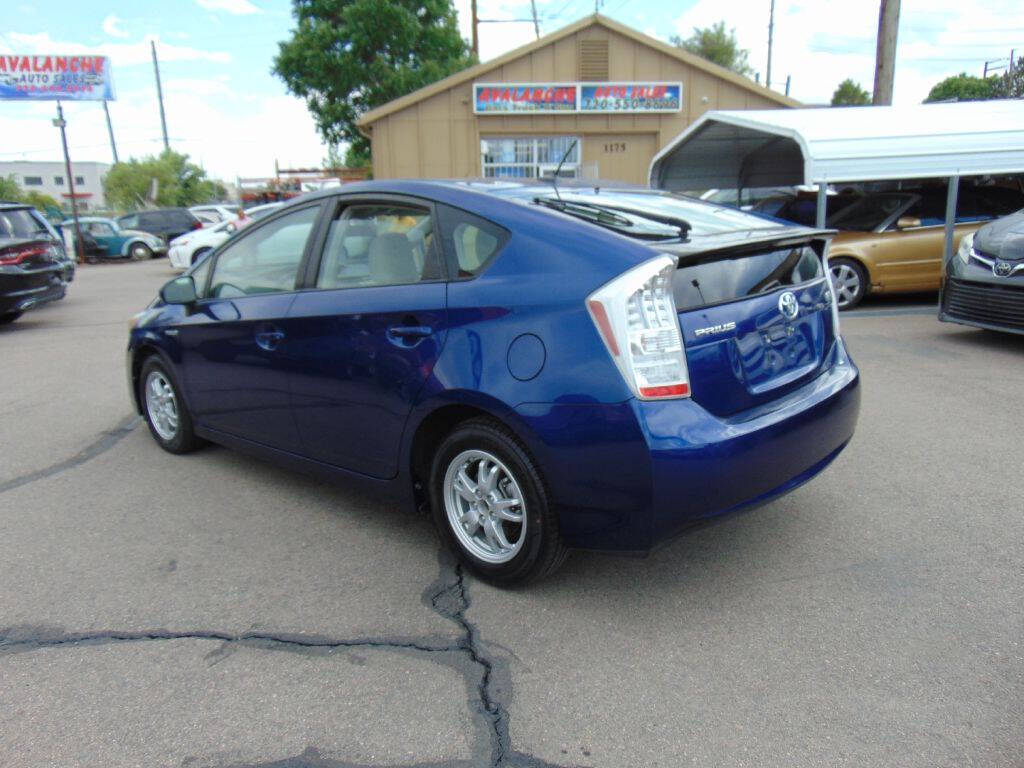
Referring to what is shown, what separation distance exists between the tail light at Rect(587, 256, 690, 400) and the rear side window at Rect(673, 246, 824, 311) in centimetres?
9

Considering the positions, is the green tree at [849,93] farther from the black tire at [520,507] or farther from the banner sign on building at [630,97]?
the black tire at [520,507]

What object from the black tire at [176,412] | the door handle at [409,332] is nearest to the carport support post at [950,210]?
the door handle at [409,332]

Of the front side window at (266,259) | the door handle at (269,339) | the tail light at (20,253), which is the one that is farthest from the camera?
the tail light at (20,253)

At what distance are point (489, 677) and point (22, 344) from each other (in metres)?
9.37

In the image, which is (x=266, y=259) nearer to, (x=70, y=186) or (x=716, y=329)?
(x=716, y=329)

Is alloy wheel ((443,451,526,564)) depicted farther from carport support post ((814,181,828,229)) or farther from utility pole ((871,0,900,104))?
utility pole ((871,0,900,104))

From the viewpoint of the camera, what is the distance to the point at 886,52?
12992 millimetres

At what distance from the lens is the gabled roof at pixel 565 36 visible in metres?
17.3

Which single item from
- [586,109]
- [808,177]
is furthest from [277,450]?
[586,109]

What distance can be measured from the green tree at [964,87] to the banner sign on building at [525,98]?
33.4m

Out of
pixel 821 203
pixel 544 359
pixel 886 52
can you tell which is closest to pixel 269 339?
pixel 544 359

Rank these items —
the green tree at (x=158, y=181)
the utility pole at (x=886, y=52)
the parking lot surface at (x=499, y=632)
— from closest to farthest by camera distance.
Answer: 1. the parking lot surface at (x=499, y=632)
2. the utility pole at (x=886, y=52)
3. the green tree at (x=158, y=181)

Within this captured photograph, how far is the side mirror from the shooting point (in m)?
4.54

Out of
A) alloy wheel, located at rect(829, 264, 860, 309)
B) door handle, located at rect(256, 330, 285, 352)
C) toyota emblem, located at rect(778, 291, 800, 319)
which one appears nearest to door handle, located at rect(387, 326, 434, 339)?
door handle, located at rect(256, 330, 285, 352)
